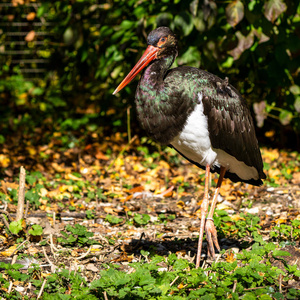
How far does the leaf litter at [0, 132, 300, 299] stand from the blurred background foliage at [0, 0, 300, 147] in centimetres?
59

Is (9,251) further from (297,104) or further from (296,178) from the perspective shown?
(297,104)

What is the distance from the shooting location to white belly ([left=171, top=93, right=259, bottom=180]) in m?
3.68

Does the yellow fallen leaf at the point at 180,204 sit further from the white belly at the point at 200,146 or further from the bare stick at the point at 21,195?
the bare stick at the point at 21,195

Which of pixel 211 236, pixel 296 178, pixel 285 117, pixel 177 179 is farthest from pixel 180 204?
pixel 285 117

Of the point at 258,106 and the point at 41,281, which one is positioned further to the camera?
the point at 258,106

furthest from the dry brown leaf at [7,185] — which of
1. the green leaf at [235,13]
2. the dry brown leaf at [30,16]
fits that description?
the dry brown leaf at [30,16]

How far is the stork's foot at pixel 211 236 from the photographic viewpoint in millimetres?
3865

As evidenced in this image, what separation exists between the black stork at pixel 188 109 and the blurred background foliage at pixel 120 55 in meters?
1.37

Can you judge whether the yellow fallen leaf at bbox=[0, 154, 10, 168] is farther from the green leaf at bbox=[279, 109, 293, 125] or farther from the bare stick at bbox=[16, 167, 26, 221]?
the green leaf at bbox=[279, 109, 293, 125]

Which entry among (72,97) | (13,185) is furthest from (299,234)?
(72,97)

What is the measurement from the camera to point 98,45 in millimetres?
6879

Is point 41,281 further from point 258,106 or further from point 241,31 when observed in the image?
point 258,106

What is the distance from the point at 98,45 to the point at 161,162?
1.78 meters

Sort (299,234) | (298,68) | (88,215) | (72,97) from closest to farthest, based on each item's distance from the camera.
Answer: (299,234)
(88,215)
(298,68)
(72,97)
